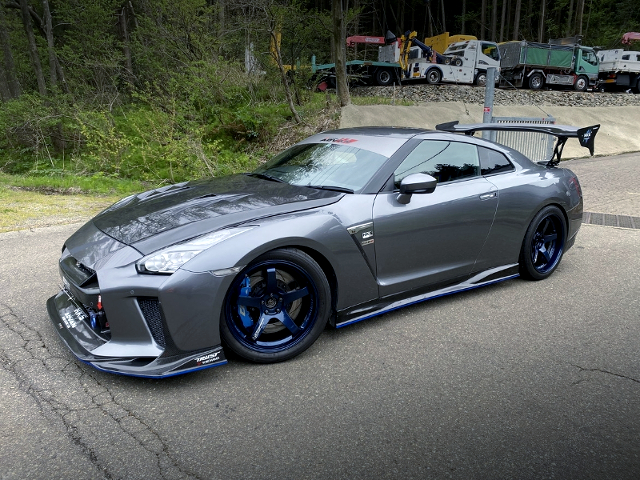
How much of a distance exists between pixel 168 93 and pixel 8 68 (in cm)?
741

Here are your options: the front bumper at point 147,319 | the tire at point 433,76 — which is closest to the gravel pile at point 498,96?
the tire at point 433,76

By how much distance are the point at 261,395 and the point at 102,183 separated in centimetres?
803

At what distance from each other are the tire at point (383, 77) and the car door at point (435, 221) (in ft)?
68.5

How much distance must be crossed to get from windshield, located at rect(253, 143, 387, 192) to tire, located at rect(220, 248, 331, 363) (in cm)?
83

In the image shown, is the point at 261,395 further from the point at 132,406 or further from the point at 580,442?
the point at 580,442

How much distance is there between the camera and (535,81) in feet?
83.8

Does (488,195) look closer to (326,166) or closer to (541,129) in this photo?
(541,129)

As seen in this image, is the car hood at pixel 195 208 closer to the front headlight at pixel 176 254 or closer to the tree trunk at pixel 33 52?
the front headlight at pixel 176 254

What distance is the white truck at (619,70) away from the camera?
88.7ft

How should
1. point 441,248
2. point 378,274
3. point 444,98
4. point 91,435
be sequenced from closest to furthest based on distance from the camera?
point 91,435
point 378,274
point 441,248
point 444,98

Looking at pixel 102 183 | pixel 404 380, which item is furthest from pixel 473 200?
pixel 102 183

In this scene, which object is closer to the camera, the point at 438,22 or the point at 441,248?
the point at 441,248

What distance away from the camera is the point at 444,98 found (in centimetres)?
1941

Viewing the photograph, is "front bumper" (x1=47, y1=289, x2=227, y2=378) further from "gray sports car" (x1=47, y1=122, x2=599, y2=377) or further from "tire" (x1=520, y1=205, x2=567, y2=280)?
"tire" (x1=520, y1=205, x2=567, y2=280)
